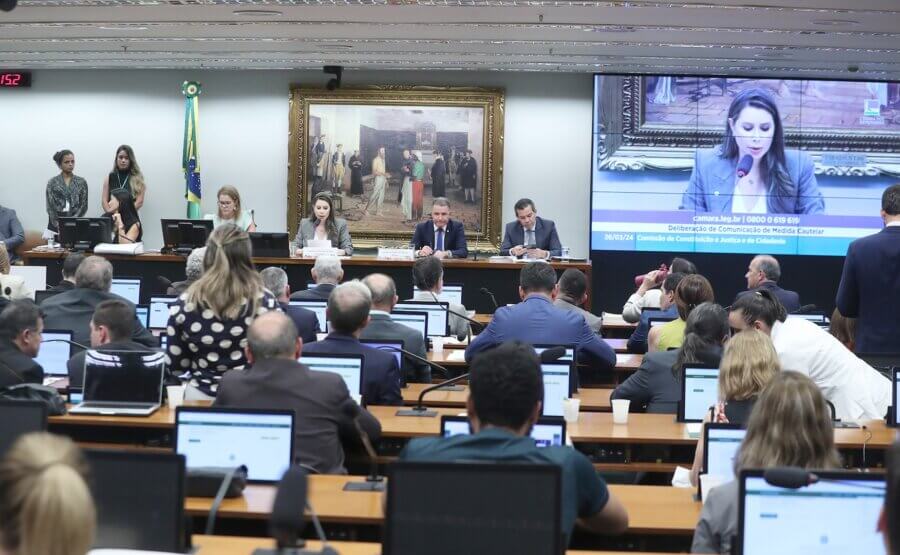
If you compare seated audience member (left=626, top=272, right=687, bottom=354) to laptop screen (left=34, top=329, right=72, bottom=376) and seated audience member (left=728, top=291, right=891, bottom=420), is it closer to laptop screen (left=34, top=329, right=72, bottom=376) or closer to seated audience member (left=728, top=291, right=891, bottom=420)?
seated audience member (left=728, top=291, right=891, bottom=420)

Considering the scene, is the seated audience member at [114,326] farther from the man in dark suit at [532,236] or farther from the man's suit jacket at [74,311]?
the man in dark suit at [532,236]

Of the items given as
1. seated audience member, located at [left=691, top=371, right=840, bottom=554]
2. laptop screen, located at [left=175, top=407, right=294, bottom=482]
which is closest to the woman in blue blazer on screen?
laptop screen, located at [left=175, top=407, right=294, bottom=482]

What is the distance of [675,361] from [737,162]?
8.98 meters

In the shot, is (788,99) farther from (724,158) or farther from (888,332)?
(888,332)

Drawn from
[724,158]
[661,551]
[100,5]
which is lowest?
[661,551]

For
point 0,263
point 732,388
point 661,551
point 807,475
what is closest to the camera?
point 807,475

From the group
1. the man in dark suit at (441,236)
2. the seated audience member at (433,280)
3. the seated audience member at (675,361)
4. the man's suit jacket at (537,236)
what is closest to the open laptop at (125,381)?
the seated audience member at (675,361)

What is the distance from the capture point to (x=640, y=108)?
14.2 m

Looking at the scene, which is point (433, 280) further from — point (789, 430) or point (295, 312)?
point (789, 430)

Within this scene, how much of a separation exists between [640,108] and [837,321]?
7435 mm

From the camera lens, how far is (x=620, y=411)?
533cm

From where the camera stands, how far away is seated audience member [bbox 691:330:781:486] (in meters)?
4.44

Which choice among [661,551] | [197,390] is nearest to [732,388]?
[661,551]

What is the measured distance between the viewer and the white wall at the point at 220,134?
15.0m
